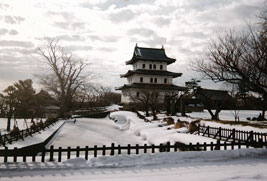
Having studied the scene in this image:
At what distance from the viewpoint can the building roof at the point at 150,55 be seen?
158 feet

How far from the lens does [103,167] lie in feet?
22.4

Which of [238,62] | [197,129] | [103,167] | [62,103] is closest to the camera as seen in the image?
[103,167]

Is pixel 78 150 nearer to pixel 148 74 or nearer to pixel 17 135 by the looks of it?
pixel 17 135

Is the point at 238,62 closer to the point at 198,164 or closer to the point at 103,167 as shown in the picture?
the point at 198,164

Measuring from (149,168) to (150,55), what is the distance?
44886 mm


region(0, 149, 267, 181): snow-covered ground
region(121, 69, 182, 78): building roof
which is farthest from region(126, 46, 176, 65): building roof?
region(0, 149, 267, 181): snow-covered ground

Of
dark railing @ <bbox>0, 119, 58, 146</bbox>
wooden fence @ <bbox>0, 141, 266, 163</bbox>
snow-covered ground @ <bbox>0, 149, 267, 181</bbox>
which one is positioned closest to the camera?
snow-covered ground @ <bbox>0, 149, 267, 181</bbox>

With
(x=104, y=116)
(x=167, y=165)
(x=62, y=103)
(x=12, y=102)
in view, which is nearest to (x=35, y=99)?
(x=12, y=102)

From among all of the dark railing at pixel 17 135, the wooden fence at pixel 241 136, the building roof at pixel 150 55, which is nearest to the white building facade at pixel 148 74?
the building roof at pixel 150 55

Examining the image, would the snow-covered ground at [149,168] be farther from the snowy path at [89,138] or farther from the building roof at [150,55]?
the building roof at [150,55]

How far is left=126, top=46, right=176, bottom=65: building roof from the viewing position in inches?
1900

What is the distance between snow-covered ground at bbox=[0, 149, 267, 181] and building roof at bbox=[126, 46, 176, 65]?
4063 centimetres

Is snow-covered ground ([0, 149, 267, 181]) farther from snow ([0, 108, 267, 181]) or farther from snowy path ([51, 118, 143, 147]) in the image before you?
snowy path ([51, 118, 143, 147])

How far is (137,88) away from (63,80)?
53.8ft
